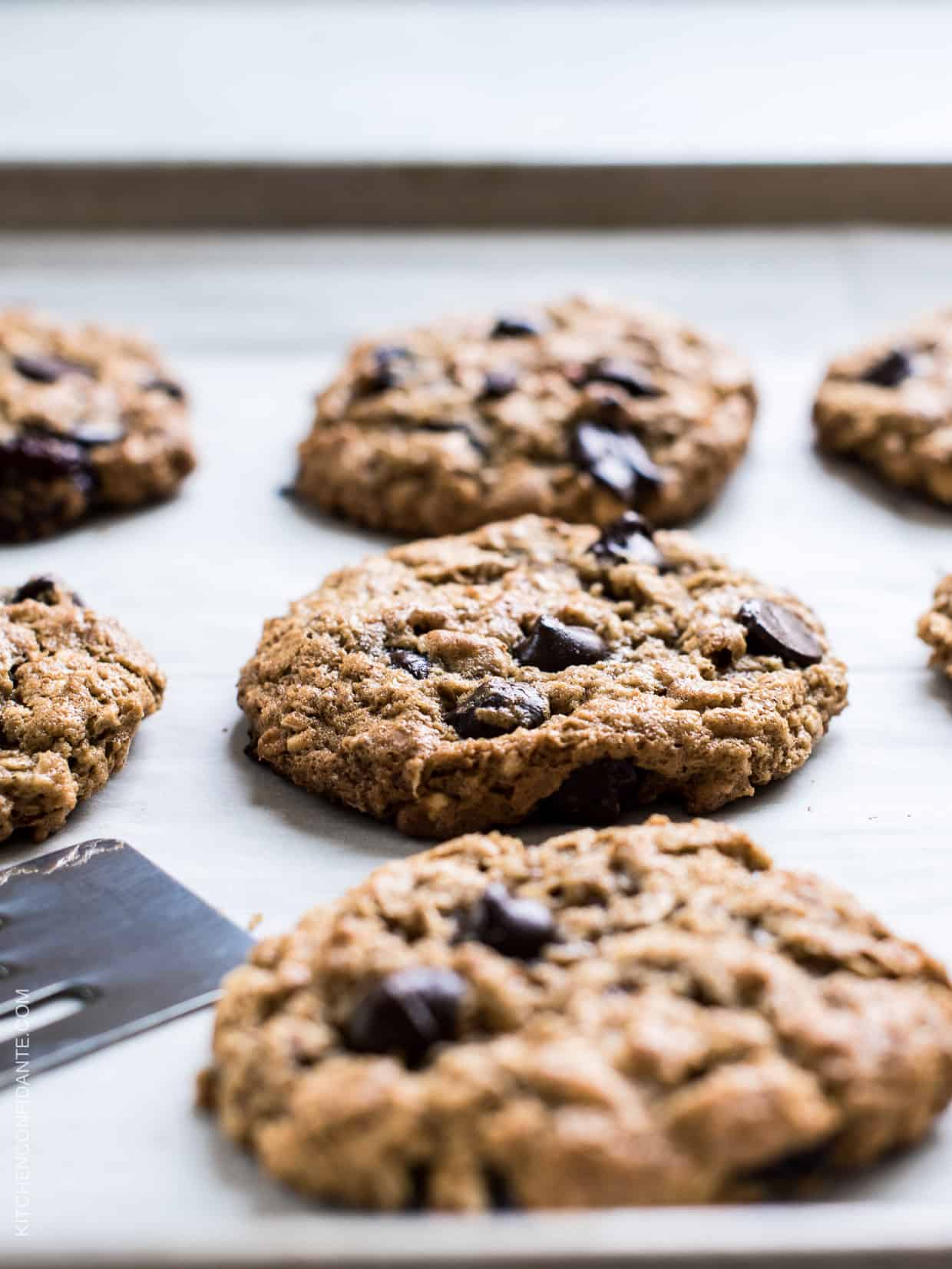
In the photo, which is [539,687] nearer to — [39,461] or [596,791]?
[596,791]

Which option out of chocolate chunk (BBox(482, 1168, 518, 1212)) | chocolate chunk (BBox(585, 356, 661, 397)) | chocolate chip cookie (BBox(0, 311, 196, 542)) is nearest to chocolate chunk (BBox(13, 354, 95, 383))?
chocolate chip cookie (BBox(0, 311, 196, 542))

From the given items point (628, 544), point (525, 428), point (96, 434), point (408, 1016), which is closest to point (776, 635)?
point (628, 544)

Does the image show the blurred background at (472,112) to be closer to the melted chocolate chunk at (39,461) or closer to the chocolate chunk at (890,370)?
the chocolate chunk at (890,370)

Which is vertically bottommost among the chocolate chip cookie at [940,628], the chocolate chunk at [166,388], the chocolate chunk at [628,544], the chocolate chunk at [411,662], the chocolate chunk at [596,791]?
the chocolate chunk at [596,791]

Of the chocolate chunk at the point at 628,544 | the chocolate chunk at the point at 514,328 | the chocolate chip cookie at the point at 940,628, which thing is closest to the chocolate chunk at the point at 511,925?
the chocolate chunk at the point at 628,544

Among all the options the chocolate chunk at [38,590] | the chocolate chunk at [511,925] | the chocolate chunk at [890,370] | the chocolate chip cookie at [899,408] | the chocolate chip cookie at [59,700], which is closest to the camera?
the chocolate chunk at [511,925]

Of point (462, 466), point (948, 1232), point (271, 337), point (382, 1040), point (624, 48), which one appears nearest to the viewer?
point (948, 1232)

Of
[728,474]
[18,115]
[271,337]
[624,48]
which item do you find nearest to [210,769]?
[728,474]

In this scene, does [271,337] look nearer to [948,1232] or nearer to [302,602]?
[302,602]
